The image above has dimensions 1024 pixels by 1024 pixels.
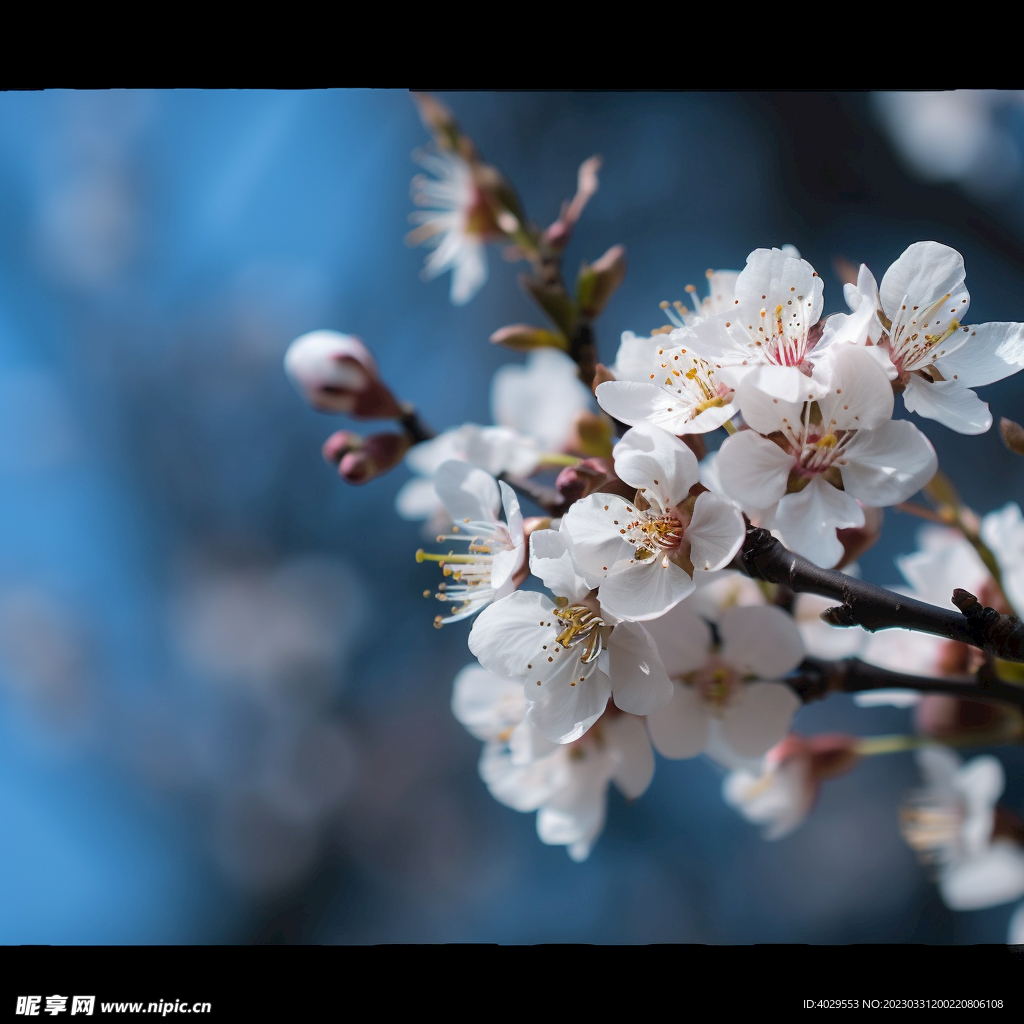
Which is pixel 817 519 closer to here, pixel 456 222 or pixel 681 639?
pixel 681 639

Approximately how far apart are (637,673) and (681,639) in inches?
4.6

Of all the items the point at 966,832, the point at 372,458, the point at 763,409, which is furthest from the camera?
the point at 966,832

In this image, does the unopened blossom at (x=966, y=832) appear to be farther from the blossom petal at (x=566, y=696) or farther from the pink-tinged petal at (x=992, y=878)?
the blossom petal at (x=566, y=696)

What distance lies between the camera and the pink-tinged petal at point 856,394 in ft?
1.62

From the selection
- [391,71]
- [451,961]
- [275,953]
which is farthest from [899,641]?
[391,71]

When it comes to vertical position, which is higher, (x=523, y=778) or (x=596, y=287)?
(x=596, y=287)

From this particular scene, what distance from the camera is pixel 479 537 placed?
0.65 meters

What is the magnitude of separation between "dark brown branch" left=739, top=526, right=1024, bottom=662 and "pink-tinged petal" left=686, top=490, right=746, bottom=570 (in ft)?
0.07

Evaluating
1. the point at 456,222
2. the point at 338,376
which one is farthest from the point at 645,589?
the point at 456,222

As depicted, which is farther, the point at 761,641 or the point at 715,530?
the point at 761,641

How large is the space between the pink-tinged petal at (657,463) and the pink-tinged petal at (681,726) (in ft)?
0.65

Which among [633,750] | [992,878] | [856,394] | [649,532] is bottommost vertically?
[992,878]

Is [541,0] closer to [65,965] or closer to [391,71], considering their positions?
[391,71]

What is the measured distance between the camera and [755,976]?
729 mm
